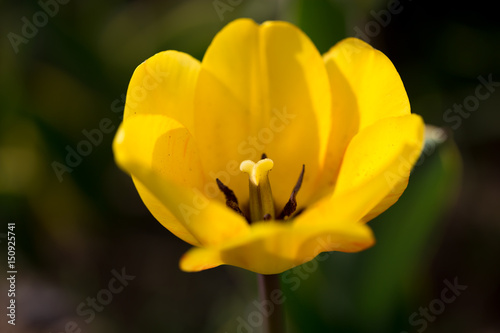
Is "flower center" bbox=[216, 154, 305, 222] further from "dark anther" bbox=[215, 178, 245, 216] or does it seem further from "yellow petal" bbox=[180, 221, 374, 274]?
"yellow petal" bbox=[180, 221, 374, 274]

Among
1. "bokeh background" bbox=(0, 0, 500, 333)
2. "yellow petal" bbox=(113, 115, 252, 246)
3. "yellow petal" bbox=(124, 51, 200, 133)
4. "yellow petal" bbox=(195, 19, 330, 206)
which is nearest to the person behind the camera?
"yellow petal" bbox=(113, 115, 252, 246)

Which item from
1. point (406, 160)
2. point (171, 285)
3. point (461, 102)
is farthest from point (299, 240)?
point (461, 102)

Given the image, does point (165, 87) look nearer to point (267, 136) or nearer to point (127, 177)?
point (267, 136)

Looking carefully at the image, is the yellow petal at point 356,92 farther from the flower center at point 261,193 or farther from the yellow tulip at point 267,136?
the flower center at point 261,193

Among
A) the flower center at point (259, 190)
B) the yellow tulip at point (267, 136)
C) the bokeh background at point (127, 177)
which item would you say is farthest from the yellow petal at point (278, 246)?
the bokeh background at point (127, 177)

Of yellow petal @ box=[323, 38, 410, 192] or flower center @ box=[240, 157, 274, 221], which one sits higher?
yellow petal @ box=[323, 38, 410, 192]

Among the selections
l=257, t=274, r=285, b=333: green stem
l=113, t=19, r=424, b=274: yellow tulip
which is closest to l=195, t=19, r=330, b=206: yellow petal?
l=113, t=19, r=424, b=274: yellow tulip

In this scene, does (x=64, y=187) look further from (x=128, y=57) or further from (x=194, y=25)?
(x=194, y=25)

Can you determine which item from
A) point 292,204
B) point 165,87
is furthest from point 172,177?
point 292,204
